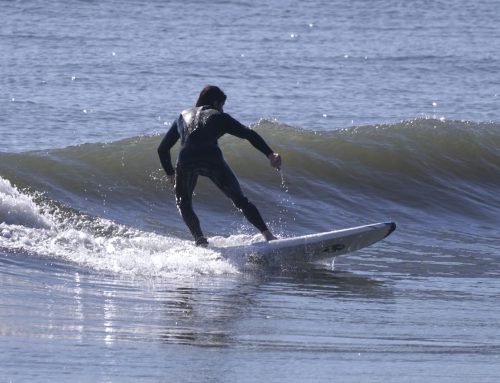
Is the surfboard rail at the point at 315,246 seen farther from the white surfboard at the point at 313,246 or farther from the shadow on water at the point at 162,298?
the shadow on water at the point at 162,298

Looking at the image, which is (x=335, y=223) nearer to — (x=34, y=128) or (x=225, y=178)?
(x=225, y=178)

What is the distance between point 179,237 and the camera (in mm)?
12391

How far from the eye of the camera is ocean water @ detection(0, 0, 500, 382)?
23.8 feet

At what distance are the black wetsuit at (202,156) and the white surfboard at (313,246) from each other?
0.20m

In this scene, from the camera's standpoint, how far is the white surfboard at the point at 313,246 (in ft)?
34.2

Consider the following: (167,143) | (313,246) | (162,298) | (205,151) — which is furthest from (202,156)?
(162,298)

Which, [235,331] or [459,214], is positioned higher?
[235,331]

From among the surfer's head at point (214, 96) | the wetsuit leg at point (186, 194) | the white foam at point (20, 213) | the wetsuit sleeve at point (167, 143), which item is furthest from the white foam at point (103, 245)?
the surfer's head at point (214, 96)

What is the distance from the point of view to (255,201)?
14.5m

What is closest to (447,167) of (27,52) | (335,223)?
(335,223)

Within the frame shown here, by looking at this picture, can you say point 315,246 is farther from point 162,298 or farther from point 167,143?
point 162,298

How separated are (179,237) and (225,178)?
83.3 inches

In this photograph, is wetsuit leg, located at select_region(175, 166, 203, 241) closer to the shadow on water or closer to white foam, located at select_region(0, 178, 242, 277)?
white foam, located at select_region(0, 178, 242, 277)

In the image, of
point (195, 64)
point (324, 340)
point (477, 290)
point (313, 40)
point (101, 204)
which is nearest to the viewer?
point (324, 340)
